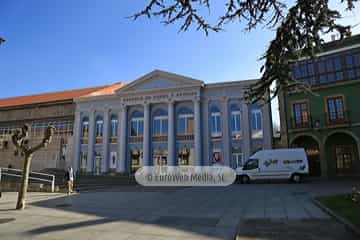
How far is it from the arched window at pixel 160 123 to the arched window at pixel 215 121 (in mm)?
5242

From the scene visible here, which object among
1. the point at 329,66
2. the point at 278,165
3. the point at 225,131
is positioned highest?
the point at 329,66

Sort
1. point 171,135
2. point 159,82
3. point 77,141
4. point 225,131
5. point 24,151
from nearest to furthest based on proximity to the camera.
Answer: point 24,151 < point 225,131 < point 171,135 < point 159,82 < point 77,141

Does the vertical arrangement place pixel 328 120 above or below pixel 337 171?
above

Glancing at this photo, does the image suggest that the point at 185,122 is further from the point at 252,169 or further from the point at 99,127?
the point at 99,127

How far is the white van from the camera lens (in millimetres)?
18562

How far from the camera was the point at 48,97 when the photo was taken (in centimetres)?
3541

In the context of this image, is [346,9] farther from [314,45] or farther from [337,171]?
[337,171]

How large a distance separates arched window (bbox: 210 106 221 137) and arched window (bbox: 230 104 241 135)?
1381 millimetres

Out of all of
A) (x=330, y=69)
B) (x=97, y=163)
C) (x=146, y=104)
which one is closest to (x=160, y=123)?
(x=146, y=104)

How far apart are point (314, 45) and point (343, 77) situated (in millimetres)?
19838

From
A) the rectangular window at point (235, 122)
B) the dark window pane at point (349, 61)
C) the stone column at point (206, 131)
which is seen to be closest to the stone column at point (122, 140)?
the stone column at point (206, 131)

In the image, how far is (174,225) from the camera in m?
6.55

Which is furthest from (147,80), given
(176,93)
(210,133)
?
(210,133)

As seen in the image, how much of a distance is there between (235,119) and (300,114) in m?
6.19
